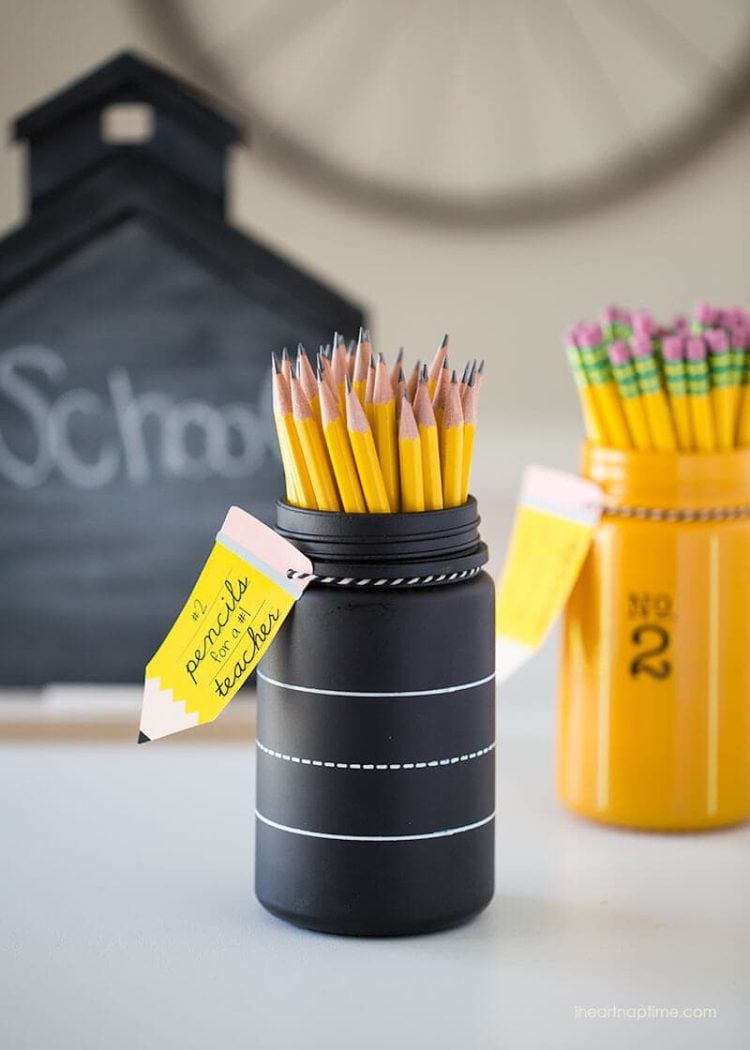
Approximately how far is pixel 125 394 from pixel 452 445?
39cm

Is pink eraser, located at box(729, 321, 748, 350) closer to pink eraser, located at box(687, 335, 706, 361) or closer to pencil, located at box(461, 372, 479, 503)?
pink eraser, located at box(687, 335, 706, 361)

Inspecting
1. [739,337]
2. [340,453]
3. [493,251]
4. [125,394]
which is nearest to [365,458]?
[340,453]

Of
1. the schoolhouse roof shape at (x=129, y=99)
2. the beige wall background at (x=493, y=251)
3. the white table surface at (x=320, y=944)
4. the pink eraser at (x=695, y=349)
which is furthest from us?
the beige wall background at (x=493, y=251)

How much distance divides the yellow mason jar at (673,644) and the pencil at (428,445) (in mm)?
160

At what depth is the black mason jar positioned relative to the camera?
58 centimetres

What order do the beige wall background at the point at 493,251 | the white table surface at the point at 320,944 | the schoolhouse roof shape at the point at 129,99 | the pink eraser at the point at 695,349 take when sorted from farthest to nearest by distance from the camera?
the beige wall background at the point at 493,251 < the schoolhouse roof shape at the point at 129,99 < the pink eraser at the point at 695,349 < the white table surface at the point at 320,944

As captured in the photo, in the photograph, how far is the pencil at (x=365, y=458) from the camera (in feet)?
1.84

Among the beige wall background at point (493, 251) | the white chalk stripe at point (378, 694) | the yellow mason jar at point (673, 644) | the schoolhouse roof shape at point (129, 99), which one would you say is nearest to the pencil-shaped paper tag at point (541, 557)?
the yellow mason jar at point (673, 644)

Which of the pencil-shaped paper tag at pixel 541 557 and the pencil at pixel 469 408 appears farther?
the pencil-shaped paper tag at pixel 541 557

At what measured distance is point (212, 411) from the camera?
928mm

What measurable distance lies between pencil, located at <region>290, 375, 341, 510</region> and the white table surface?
0.17 meters

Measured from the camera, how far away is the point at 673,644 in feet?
2.33

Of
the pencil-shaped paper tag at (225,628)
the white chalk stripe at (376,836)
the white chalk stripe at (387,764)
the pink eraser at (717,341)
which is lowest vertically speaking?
the white chalk stripe at (376,836)

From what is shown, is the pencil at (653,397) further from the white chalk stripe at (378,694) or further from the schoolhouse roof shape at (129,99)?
the schoolhouse roof shape at (129,99)
